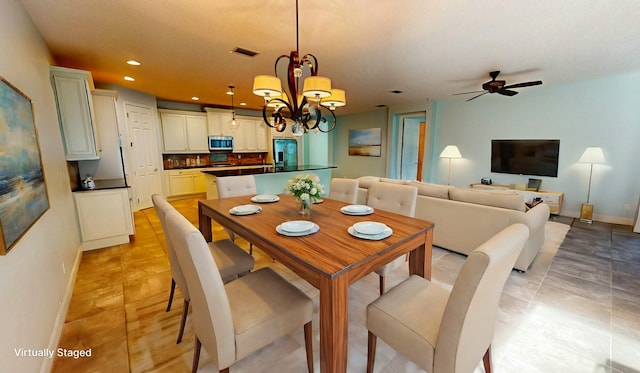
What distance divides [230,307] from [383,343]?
1.11 m

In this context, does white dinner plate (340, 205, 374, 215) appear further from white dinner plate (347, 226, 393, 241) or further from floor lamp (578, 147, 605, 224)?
floor lamp (578, 147, 605, 224)

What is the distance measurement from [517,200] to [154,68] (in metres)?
4.85

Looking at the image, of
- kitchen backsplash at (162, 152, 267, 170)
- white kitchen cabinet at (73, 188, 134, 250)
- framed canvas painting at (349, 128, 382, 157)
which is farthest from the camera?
framed canvas painting at (349, 128, 382, 157)

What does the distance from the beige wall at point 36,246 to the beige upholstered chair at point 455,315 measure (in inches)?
70.1

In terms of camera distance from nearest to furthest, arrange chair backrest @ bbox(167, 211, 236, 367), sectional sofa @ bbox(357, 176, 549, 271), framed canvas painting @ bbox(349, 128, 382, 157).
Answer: chair backrest @ bbox(167, 211, 236, 367) → sectional sofa @ bbox(357, 176, 549, 271) → framed canvas painting @ bbox(349, 128, 382, 157)

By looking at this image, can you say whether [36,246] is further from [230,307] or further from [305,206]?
[305,206]

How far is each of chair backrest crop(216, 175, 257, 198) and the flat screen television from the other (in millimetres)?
5249

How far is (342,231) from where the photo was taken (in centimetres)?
165

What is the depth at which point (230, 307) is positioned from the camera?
1.34m

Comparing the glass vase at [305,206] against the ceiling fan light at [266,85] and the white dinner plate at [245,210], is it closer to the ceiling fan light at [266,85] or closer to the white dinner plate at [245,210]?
the white dinner plate at [245,210]

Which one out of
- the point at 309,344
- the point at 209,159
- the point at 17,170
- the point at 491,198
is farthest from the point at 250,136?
the point at 309,344

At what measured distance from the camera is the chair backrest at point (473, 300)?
0.96 m

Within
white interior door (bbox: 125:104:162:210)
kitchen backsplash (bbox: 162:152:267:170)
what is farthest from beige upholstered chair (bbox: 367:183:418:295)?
kitchen backsplash (bbox: 162:152:267:170)

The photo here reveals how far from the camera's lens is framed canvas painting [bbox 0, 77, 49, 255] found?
1.26 m
